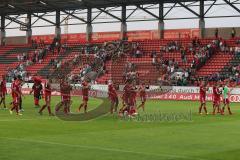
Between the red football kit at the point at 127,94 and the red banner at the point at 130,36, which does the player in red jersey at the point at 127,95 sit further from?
the red banner at the point at 130,36

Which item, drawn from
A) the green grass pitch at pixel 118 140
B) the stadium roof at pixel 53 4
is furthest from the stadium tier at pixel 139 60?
the green grass pitch at pixel 118 140

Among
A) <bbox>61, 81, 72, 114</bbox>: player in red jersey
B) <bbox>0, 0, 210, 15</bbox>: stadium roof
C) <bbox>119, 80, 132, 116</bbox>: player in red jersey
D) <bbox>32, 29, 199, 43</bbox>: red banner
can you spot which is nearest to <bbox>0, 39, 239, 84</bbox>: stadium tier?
<bbox>32, 29, 199, 43</bbox>: red banner

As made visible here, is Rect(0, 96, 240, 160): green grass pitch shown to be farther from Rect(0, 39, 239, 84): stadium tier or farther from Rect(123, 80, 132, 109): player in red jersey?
Rect(0, 39, 239, 84): stadium tier

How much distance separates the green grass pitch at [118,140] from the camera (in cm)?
1445

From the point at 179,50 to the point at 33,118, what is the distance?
115 ft

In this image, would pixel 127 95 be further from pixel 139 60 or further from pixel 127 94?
pixel 139 60

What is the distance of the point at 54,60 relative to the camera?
66.4 m

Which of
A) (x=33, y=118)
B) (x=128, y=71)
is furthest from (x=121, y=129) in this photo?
(x=128, y=71)

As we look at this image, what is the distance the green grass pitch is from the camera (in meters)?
14.4

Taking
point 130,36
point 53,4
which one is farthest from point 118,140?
point 53,4

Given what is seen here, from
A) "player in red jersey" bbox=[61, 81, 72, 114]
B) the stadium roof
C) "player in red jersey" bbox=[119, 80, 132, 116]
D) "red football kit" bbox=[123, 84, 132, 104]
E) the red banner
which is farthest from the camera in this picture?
the red banner

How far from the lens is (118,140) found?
1773cm

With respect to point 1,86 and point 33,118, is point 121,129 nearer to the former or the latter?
point 33,118

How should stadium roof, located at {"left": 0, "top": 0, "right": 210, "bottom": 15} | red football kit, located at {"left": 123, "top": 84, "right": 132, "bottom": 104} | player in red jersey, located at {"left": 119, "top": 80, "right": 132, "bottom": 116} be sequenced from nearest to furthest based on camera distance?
player in red jersey, located at {"left": 119, "top": 80, "right": 132, "bottom": 116}, red football kit, located at {"left": 123, "top": 84, "right": 132, "bottom": 104}, stadium roof, located at {"left": 0, "top": 0, "right": 210, "bottom": 15}
